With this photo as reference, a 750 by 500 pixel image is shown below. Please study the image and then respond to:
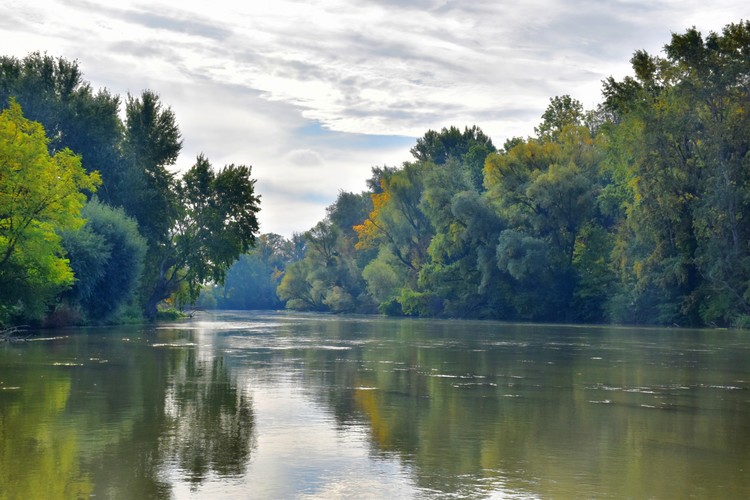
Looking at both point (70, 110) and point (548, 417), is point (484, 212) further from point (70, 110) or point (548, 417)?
point (548, 417)

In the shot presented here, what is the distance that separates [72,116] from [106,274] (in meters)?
16.6

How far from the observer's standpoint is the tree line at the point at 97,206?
48781 millimetres

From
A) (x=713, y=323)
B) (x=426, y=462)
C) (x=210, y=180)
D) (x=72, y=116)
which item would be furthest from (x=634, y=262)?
(x=426, y=462)

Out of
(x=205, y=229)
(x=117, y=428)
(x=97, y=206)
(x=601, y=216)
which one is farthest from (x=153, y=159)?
(x=117, y=428)

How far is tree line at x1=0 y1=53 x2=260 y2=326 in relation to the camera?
4878cm

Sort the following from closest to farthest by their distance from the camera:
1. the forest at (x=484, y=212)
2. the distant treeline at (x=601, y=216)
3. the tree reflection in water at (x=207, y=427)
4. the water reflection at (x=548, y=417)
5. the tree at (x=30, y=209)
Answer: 1. the water reflection at (x=548, y=417)
2. the tree reflection in water at (x=207, y=427)
3. the tree at (x=30, y=209)
4. the forest at (x=484, y=212)
5. the distant treeline at (x=601, y=216)

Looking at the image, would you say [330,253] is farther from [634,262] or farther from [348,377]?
[348,377]

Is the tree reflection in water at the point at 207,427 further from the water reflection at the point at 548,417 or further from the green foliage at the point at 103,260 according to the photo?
→ the green foliage at the point at 103,260

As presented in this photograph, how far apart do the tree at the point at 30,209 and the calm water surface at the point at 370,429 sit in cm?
1875

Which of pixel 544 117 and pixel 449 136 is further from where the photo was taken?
pixel 449 136

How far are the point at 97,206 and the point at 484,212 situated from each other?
139ft

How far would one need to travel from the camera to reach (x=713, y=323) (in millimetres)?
70562

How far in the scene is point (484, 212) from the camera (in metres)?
94.1

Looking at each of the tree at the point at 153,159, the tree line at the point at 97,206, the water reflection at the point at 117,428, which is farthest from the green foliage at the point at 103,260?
the water reflection at the point at 117,428
